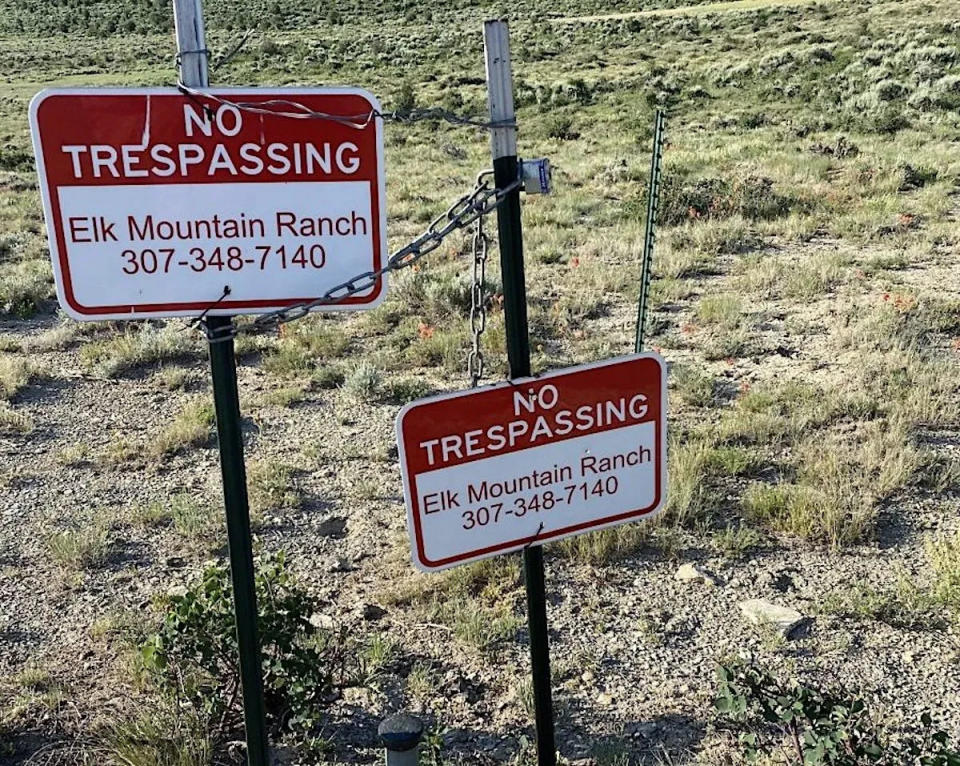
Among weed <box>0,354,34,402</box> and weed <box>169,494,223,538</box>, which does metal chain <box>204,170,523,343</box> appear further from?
weed <box>0,354,34,402</box>

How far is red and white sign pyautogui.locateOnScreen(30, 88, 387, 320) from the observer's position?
5.87 feet

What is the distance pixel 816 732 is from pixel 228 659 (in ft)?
6.17

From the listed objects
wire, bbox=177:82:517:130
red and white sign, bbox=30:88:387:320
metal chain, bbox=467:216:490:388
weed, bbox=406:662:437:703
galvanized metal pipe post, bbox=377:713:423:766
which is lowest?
weed, bbox=406:662:437:703

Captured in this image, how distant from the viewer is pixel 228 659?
3125 mm

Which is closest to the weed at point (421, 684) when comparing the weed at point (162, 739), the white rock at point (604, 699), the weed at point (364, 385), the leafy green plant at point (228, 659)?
the leafy green plant at point (228, 659)

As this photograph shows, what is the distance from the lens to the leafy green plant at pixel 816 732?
7.75ft

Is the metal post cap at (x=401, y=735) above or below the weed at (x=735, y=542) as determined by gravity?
above

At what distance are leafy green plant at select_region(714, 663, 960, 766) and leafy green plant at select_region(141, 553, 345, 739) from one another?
1340mm

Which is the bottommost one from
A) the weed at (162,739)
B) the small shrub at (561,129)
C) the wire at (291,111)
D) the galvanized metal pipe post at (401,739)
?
the weed at (162,739)

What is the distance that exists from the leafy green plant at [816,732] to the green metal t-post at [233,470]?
125 centimetres

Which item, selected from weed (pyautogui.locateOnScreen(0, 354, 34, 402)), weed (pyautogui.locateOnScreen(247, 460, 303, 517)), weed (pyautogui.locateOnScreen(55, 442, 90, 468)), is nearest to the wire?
weed (pyautogui.locateOnScreen(247, 460, 303, 517))

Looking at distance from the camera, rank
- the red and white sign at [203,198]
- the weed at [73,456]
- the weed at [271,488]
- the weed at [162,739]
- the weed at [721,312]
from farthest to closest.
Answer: the weed at [721,312] → the weed at [73,456] → the weed at [271,488] → the weed at [162,739] → the red and white sign at [203,198]

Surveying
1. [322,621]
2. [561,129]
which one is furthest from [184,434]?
[561,129]

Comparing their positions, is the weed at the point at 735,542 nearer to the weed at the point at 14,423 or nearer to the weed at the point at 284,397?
the weed at the point at 284,397
